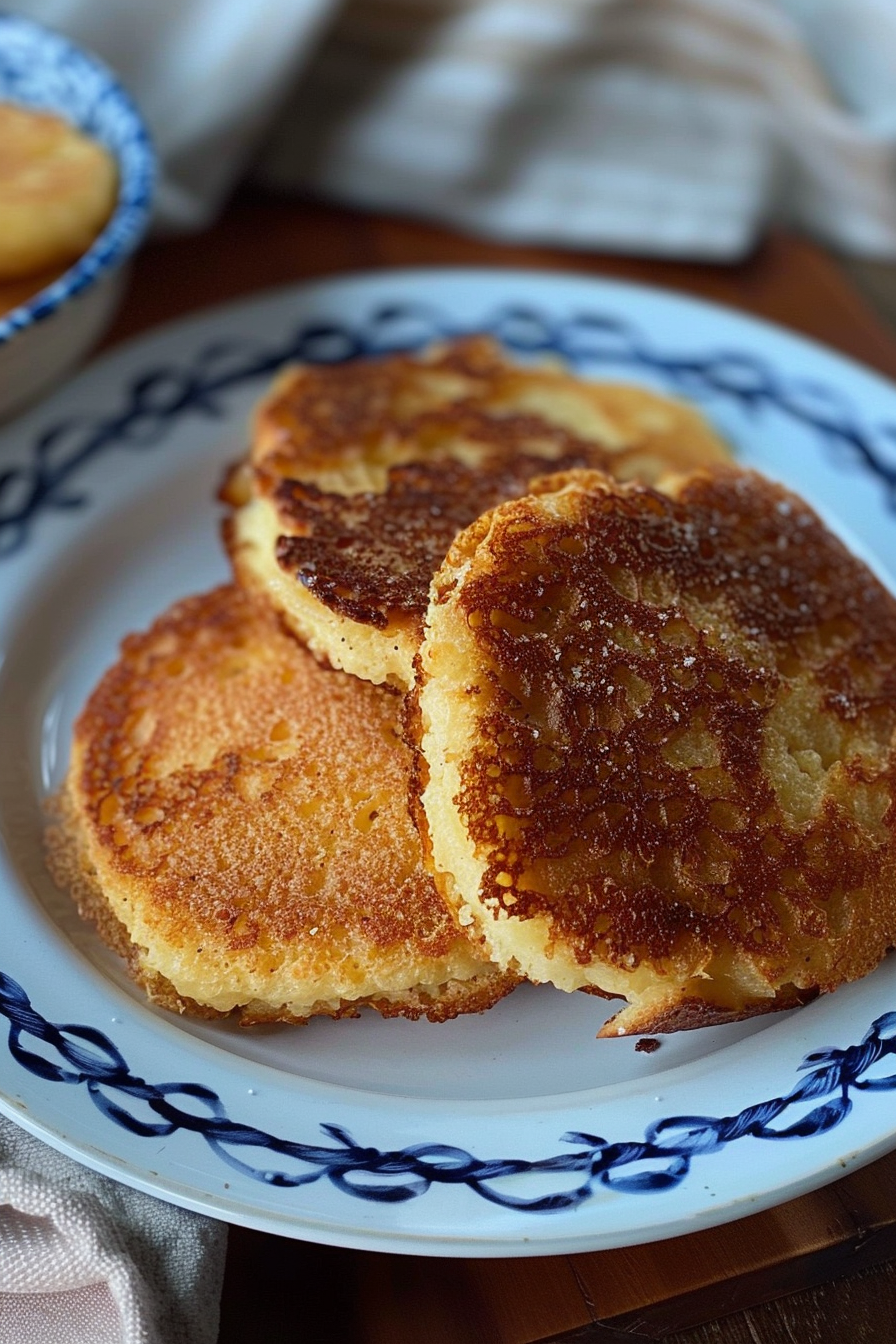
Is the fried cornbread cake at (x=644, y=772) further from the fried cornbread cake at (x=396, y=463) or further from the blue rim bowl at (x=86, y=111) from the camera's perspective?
the blue rim bowl at (x=86, y=111)

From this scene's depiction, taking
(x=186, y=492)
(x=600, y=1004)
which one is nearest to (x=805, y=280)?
(x=186, y=492)

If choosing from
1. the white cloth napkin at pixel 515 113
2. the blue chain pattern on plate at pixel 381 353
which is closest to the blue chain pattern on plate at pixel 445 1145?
the blue chain pattern on plate at pixel 381 353

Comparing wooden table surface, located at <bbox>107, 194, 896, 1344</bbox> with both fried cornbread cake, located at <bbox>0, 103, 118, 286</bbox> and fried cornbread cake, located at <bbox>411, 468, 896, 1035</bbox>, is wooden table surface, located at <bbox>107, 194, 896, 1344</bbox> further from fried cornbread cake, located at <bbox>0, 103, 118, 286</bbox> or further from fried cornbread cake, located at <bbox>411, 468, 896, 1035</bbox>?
fried cornbread cake, located at <bbox>0, 103, 118, 286</bbox>

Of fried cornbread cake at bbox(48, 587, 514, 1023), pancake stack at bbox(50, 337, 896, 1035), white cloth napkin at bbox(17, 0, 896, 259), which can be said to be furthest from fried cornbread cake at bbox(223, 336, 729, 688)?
white cloth napkin at bbox(17, 0, 896, 259)

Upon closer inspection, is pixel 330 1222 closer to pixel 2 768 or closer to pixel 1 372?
pixel 2 768

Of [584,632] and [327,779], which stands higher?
[584,632]
